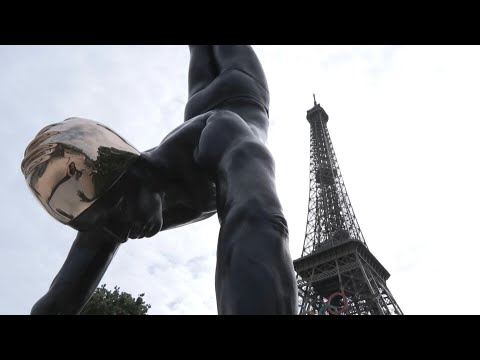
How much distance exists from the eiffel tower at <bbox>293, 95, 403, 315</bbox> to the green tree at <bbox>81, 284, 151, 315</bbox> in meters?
14.8

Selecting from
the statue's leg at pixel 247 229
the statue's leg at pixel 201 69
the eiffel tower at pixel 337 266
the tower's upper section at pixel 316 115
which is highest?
the tower's upper section at pixel 316 115

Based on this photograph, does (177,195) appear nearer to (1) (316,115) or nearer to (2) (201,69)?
(2) (201,69)

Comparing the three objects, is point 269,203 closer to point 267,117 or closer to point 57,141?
point 57,141

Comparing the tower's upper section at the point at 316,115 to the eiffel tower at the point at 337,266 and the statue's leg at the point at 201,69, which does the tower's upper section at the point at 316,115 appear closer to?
the eiffel tower at the point at 337,266

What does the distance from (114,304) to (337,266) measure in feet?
78.3

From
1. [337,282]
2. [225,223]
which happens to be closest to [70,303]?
[225,223]

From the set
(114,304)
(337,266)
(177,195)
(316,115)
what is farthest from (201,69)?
(316,115)

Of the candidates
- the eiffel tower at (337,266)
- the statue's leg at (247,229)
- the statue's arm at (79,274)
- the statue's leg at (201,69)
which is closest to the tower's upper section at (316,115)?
the eiffel tower at (337,266)

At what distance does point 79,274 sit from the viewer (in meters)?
2.11

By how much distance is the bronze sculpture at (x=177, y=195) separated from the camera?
1.40 metres

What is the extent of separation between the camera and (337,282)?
117 ft

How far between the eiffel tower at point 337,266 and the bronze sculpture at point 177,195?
2687 cm

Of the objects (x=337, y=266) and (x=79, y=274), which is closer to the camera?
(x=79, y=274)
